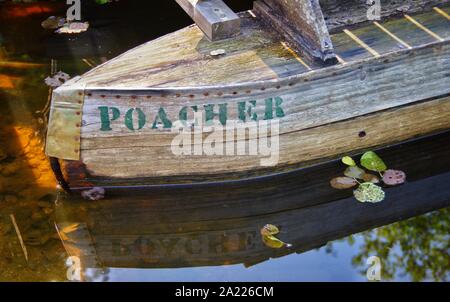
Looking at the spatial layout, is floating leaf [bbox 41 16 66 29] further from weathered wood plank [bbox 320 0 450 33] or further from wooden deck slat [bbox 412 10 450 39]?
wooden deck slat [bbox 412 10 450 39]

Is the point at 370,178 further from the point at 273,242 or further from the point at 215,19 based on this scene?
the point at 215,19

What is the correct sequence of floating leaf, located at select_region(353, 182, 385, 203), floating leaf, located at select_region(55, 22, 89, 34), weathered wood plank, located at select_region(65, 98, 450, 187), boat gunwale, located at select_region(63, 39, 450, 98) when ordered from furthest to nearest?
floating leaf, located at select_region(55, 22, 89, 34), floating leaf, located at select_region(353, 182, 385, 203), weathered wood plank, located at select_region(65, 98, 450, 187), boat gunwale, located at select_region(63, 39, 450, 98)

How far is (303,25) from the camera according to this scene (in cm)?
551

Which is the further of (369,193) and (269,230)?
(369,193)

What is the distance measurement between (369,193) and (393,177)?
33 cm

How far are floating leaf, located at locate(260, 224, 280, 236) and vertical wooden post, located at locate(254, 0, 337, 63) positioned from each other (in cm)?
136

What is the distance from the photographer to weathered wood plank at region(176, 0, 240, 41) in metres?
5.64

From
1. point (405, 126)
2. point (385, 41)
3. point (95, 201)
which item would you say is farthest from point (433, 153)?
point (95, 201)

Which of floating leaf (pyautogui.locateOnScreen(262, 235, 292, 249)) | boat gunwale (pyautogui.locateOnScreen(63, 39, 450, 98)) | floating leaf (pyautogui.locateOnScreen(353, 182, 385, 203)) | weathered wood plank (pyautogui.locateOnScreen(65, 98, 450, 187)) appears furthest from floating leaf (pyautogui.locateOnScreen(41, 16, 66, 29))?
floating leaf (pyautogui.locateOnScreen(353, 182, 385, 203))

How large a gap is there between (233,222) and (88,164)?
4.03ft

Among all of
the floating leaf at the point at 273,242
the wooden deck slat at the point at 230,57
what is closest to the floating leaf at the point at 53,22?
the wooden deck slat at the point at 230,57

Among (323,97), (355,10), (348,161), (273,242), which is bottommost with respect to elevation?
(273,242)

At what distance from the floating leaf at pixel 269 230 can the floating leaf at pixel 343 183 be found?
69cm

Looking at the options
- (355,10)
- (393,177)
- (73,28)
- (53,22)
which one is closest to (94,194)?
(393,177)
